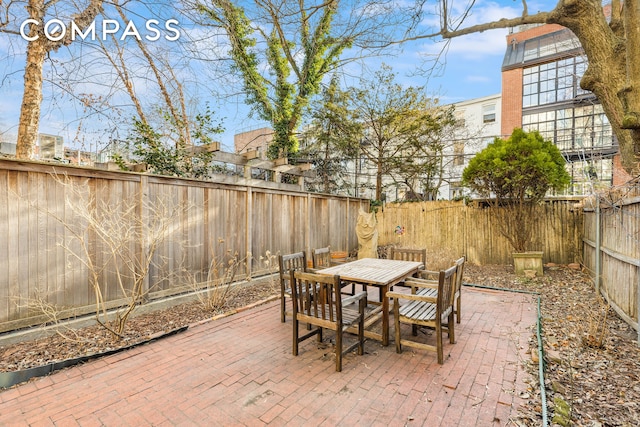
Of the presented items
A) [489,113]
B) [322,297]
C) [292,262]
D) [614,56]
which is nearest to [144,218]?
[292,262]

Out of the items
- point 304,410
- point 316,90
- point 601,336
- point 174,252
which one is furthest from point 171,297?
point 316,90

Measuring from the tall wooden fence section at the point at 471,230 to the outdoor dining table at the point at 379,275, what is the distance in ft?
15.4

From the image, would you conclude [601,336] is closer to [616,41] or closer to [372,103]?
[616,41]

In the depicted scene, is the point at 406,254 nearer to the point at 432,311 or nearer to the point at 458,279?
the point at 458,279

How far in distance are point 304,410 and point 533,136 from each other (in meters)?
7.49

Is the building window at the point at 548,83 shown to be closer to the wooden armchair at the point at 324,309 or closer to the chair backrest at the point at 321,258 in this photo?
the chair backrest at the point at 321,258

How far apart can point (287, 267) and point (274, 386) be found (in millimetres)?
2000

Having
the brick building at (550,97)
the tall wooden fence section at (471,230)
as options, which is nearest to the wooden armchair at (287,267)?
the tall wooden fence section at (471,230)

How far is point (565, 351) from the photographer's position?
131 inches

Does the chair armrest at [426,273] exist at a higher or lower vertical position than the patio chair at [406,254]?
lower

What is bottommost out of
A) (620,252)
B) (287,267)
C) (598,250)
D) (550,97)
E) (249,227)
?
(287,267)

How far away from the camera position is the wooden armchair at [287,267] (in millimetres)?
4129

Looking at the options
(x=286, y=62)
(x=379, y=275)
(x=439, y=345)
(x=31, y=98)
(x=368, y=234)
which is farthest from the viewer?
(x=286, y=62)

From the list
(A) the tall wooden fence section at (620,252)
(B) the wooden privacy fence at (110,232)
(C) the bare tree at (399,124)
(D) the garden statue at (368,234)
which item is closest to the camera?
(B) the wooden privacy fence at (110,232)
